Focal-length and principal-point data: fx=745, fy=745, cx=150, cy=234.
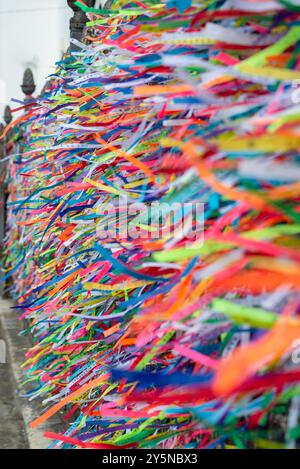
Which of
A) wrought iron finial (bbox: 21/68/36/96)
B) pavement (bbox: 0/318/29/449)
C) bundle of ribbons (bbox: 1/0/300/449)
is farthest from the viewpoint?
wrought iron finial (bbox: 21/68/36/96)

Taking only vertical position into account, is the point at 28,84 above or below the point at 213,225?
above

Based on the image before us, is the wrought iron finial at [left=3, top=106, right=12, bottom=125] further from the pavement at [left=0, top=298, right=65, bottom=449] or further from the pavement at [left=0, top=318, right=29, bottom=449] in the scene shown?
the pavement at [left=0, top=318, right=29, bottom=449]

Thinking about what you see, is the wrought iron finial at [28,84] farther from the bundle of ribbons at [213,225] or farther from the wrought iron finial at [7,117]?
the bundle of ribbons at [213,225]

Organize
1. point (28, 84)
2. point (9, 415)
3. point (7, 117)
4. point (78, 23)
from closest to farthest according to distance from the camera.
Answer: point (78, 23), point (9, 415), point (28, 84), point (7, 117)

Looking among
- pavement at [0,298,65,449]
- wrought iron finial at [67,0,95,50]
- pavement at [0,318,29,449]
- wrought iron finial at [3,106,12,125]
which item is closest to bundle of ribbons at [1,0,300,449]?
pavement at [0,298,65,449]

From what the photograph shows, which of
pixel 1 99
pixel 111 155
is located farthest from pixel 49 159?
pixel 1 99

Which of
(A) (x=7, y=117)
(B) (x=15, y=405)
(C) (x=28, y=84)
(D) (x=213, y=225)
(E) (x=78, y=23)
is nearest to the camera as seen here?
(D) (x=213, y=225)

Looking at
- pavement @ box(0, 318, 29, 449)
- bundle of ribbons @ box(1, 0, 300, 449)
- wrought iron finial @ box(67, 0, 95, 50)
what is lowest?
pavement @ box(0, 318, 29, 449)

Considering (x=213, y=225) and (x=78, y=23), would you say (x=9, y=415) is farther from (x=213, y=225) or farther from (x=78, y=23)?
(x=213, y=225)

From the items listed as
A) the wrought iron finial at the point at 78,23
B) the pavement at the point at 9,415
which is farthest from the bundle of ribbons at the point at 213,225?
the pavement at the point at 9,415

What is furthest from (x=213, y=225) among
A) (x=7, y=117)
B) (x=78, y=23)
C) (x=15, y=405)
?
(x=7, y=117)

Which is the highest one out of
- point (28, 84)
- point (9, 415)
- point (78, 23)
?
point (28, 84)

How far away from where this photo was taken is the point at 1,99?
633cm

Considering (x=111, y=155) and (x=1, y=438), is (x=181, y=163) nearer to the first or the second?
(x=111, y=155)
